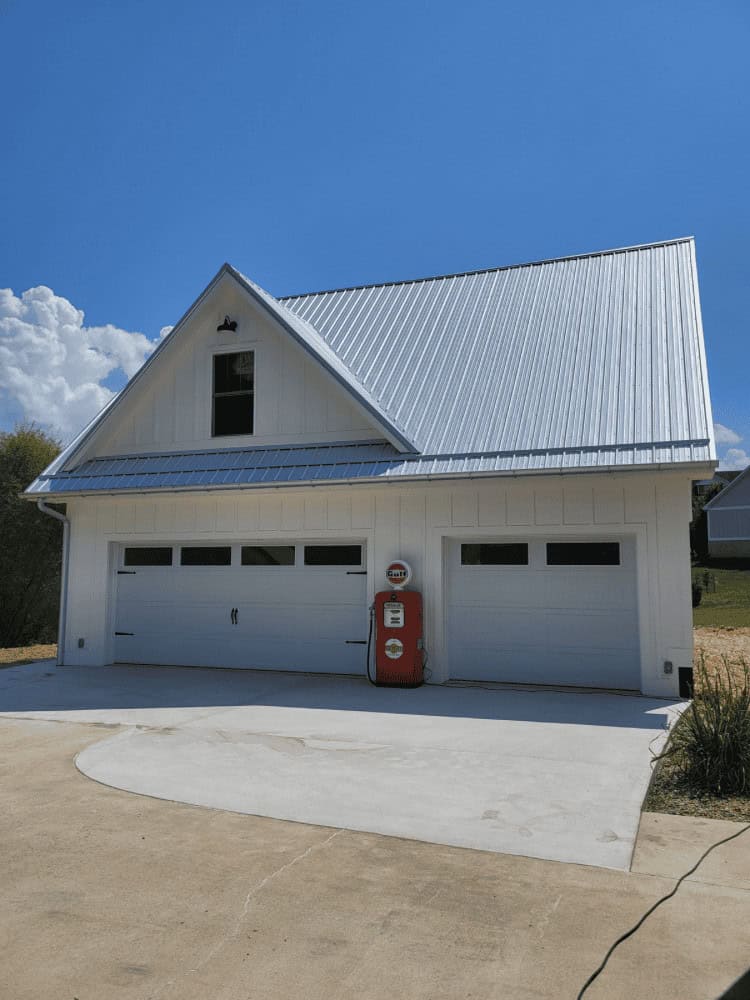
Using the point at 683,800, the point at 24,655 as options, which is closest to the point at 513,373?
the point at 683,800

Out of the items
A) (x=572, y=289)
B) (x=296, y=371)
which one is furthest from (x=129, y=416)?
(x=572, y=289)

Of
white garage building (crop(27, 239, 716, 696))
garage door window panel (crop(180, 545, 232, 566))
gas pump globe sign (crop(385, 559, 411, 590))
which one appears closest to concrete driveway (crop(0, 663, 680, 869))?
white garage building (crop(27, 239, 716, 696))

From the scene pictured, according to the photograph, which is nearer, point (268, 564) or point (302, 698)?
point (302, 698)

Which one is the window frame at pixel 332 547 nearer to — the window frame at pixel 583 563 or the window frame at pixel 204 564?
the window frame at pixel 204 564

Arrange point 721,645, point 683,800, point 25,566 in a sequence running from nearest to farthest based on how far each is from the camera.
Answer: point 683,800 < point 721,645 < point 25,566

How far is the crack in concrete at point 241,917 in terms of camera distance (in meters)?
3.02

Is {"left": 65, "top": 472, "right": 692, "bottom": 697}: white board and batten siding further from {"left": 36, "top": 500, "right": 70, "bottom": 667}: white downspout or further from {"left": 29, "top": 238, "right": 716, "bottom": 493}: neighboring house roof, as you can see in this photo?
{"left": 29, "top": 238, "right": 716, "bottom": 493}: neighboring house roof

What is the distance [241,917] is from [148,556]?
32.3ft

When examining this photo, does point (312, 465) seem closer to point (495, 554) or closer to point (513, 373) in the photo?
point (495, 554)

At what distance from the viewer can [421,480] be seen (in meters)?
10.2

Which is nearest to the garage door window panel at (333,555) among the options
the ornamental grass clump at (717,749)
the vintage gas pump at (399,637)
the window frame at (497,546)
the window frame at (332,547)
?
the window frame at (332,547)

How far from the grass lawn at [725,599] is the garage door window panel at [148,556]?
11931 mm

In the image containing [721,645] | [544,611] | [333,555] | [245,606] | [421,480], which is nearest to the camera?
[421,480]

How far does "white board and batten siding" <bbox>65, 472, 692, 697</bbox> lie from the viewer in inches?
378
